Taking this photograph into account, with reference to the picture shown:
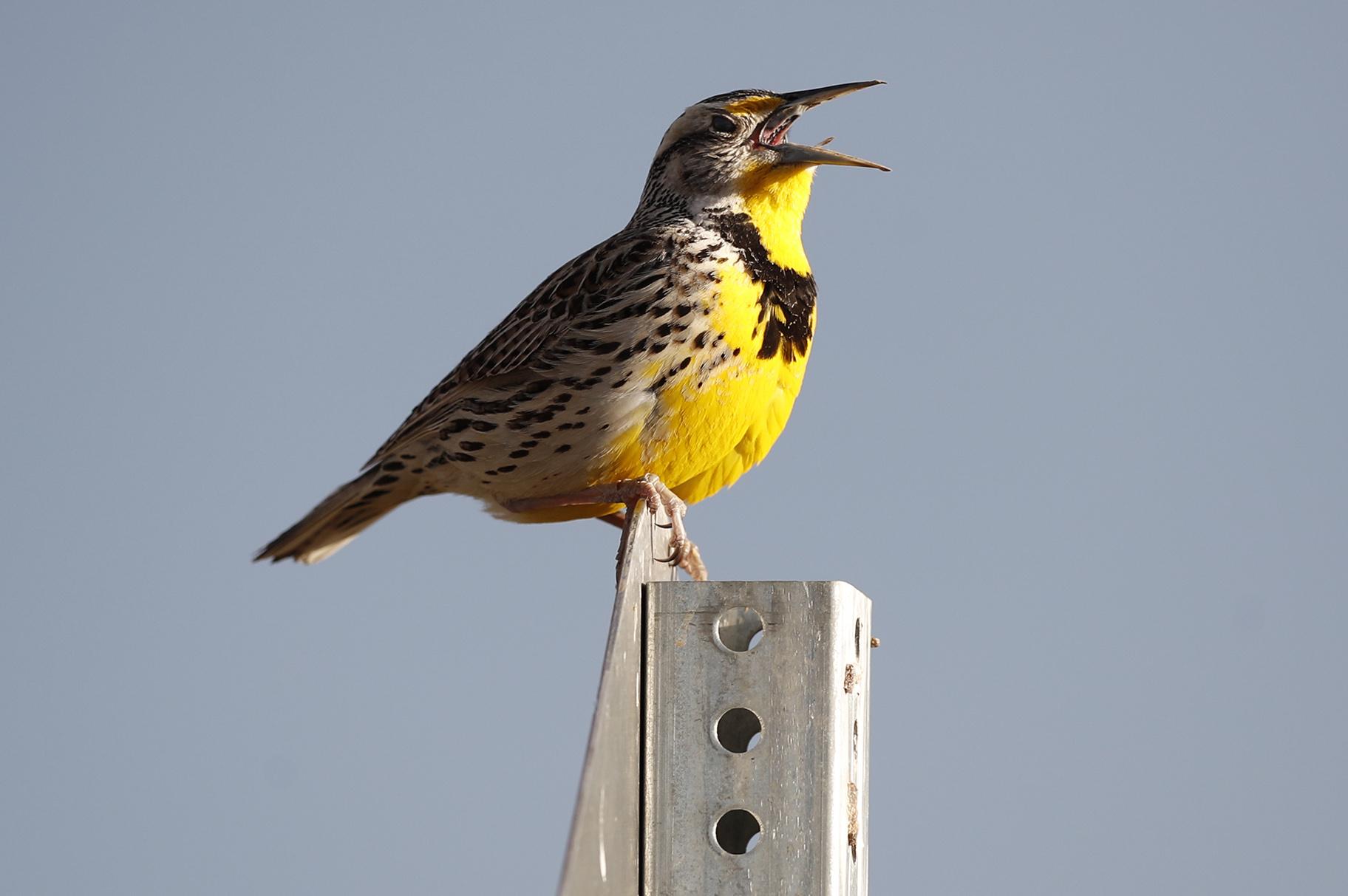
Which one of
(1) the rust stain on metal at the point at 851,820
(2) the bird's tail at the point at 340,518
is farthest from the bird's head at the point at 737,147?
(1) the rust stain on metal at the point at 851,820

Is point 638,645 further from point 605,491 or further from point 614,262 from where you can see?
point 614,262

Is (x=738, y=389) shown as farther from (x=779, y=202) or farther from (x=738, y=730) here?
(x=738, y=730)

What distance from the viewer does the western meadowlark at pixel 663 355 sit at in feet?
16.4

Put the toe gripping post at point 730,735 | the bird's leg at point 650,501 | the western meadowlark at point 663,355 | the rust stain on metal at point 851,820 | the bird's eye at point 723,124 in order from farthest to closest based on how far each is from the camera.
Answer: the bird's eye at point 723,124, the western meadowlark at point 663,355, the bird's leg at point 650,501, the rust stain on metal at point 851,820, the toe gripping post at point 730,735

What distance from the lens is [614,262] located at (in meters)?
5.29

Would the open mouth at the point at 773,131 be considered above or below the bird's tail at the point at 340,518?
above

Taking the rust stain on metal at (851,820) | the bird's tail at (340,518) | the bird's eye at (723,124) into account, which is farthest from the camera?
the bird's tail at (340,518)

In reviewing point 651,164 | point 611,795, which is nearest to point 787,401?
point 651,164

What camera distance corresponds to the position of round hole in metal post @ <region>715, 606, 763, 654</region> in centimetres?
375

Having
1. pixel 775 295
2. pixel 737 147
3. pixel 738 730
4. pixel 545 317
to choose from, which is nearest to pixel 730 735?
pixel 738 730

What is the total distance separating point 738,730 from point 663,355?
1512 millimetres

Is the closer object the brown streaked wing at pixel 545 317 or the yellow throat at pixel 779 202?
the brown streaked wing at pixel 545 317

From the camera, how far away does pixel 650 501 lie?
463cm

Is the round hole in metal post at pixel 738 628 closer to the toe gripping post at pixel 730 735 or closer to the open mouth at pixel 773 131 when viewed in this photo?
the toe gripping post at pixel 730 735
